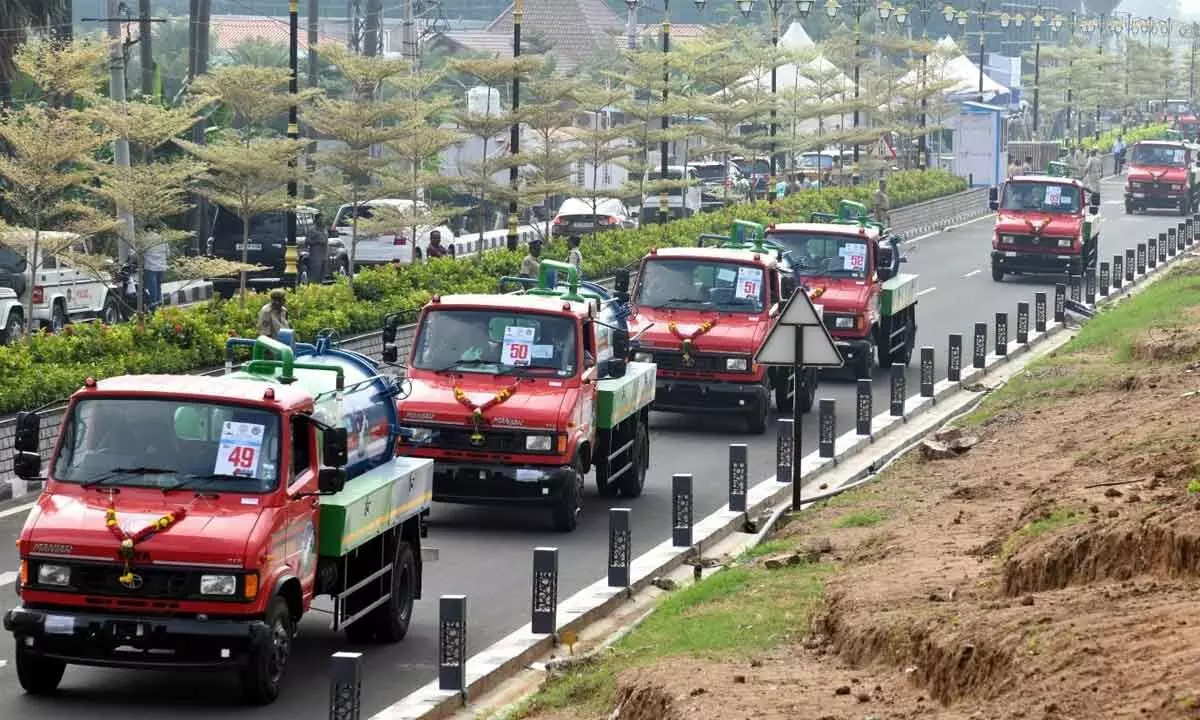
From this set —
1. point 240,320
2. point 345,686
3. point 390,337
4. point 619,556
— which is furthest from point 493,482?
point 240,320

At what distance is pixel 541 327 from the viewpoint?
21.7 metres

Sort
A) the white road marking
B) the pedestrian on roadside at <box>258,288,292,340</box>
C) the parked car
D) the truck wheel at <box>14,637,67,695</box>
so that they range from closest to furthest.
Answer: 1. the truck wheel at <box>14,637,67,695</box>
2. the white road marking
3. the pedestrian on roadside at <box>258,288,292,340</box>
4. the parked car

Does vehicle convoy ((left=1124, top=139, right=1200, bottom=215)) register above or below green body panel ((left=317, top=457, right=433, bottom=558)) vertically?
above

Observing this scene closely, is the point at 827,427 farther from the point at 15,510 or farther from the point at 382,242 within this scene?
the point at 382,242

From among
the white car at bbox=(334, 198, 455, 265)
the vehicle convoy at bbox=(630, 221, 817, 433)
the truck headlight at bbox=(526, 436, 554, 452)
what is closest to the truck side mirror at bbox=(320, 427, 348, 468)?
the truck headlight at bbox=(526, 436, 554, 452)

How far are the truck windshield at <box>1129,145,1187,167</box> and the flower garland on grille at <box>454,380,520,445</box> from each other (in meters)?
58.2

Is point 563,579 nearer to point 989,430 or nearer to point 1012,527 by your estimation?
point 1012,527

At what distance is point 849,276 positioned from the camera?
33.2 metres

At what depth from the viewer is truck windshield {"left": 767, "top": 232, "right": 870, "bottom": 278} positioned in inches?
1308

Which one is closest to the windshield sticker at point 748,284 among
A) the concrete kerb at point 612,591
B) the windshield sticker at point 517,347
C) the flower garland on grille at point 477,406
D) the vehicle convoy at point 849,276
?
the concrete kerb at point 612,591

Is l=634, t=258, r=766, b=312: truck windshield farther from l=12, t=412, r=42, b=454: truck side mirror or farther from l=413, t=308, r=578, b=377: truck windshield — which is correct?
l=12, t=412, r=42, b=454: truck side mirror

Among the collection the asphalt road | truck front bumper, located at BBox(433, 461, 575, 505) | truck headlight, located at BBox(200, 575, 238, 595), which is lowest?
the asphalt road

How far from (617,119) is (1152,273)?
121 feet

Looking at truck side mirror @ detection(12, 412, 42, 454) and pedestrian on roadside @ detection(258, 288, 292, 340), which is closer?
truck side mirror @ detection(12, 412, 42, 454)
